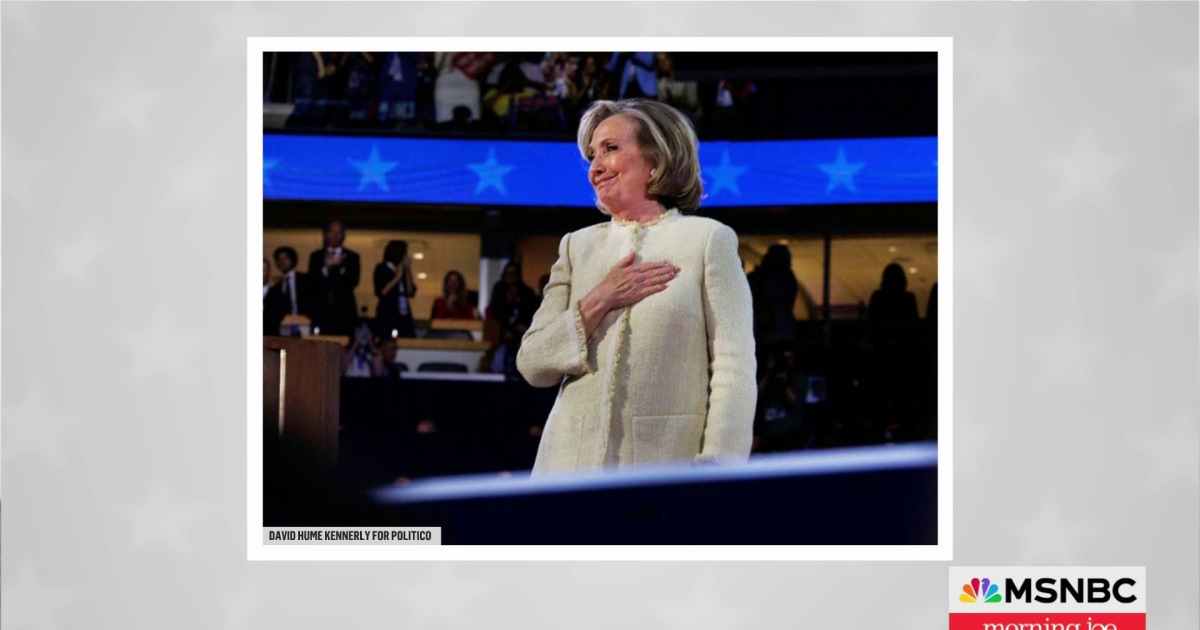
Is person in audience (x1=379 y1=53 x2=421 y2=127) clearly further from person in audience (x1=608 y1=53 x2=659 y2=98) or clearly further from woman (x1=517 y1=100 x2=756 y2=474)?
woman (x1=517 y1=100 x2=756 y2=474)

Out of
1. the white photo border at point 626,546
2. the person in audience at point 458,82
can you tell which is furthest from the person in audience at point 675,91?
the white photo border at point 626,546

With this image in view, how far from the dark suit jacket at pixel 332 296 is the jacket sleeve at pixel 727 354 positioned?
1.88m

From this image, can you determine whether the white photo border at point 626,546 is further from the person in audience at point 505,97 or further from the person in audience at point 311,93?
the person in audience at point 505,97

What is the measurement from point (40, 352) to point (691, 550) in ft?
4.96

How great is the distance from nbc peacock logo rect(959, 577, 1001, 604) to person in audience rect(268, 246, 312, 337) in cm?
209

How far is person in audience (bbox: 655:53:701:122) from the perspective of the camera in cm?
443

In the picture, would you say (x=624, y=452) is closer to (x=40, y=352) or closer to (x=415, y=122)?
(x=40, y=352)

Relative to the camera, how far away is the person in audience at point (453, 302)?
5.34m

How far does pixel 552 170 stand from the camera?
4.77m

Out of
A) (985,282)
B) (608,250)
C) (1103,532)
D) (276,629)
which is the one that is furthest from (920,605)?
(276,629)

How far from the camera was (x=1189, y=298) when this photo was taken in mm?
3410

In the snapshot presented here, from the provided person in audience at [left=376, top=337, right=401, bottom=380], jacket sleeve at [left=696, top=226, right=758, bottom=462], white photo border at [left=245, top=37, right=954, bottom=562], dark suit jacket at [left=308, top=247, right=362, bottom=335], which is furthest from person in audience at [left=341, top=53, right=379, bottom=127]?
jacket sleeve at [left=696, top=226, right=758, bottom=462]

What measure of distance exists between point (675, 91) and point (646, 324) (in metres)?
1.71

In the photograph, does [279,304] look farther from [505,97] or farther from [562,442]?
[562,442]
